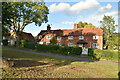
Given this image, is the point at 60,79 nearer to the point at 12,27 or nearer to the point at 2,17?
the point at 2,17

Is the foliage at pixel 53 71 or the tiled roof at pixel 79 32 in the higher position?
the tiled roof at pixel 79 32

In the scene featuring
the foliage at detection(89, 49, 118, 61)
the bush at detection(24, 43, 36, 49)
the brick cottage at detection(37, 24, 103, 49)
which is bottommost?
the foliage at detection(89, 49, 118, 61)

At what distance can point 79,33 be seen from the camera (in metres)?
38.8

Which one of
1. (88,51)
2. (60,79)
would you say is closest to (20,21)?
(88,51)

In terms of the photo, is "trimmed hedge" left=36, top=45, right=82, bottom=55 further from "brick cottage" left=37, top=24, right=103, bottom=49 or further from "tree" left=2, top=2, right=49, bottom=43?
"brick cottage" left=37, top=24, right=103, bottom=49

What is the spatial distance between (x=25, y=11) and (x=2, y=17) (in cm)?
2013

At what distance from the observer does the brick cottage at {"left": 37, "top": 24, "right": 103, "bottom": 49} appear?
3666 centimetres

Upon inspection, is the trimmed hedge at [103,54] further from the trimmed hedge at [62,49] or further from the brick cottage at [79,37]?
the brick cottage at [79,37]

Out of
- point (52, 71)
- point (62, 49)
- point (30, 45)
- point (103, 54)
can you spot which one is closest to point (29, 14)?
point (30, 45)

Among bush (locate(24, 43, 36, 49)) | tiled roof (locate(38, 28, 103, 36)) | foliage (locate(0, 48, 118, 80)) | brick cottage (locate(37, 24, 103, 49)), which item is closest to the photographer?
foliage (locate(0, 48, 118, 80))

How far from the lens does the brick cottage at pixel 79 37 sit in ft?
120

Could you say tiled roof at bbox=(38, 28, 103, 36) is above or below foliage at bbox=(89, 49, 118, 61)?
above

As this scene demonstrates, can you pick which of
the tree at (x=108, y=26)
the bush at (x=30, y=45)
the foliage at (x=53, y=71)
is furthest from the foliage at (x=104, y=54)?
the tree at (x=108, y=26)

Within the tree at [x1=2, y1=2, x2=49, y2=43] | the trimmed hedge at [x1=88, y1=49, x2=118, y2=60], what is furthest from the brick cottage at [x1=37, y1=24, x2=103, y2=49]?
the trimmed hedge at [x1=88, y1=49, x2=118, y2=60]
